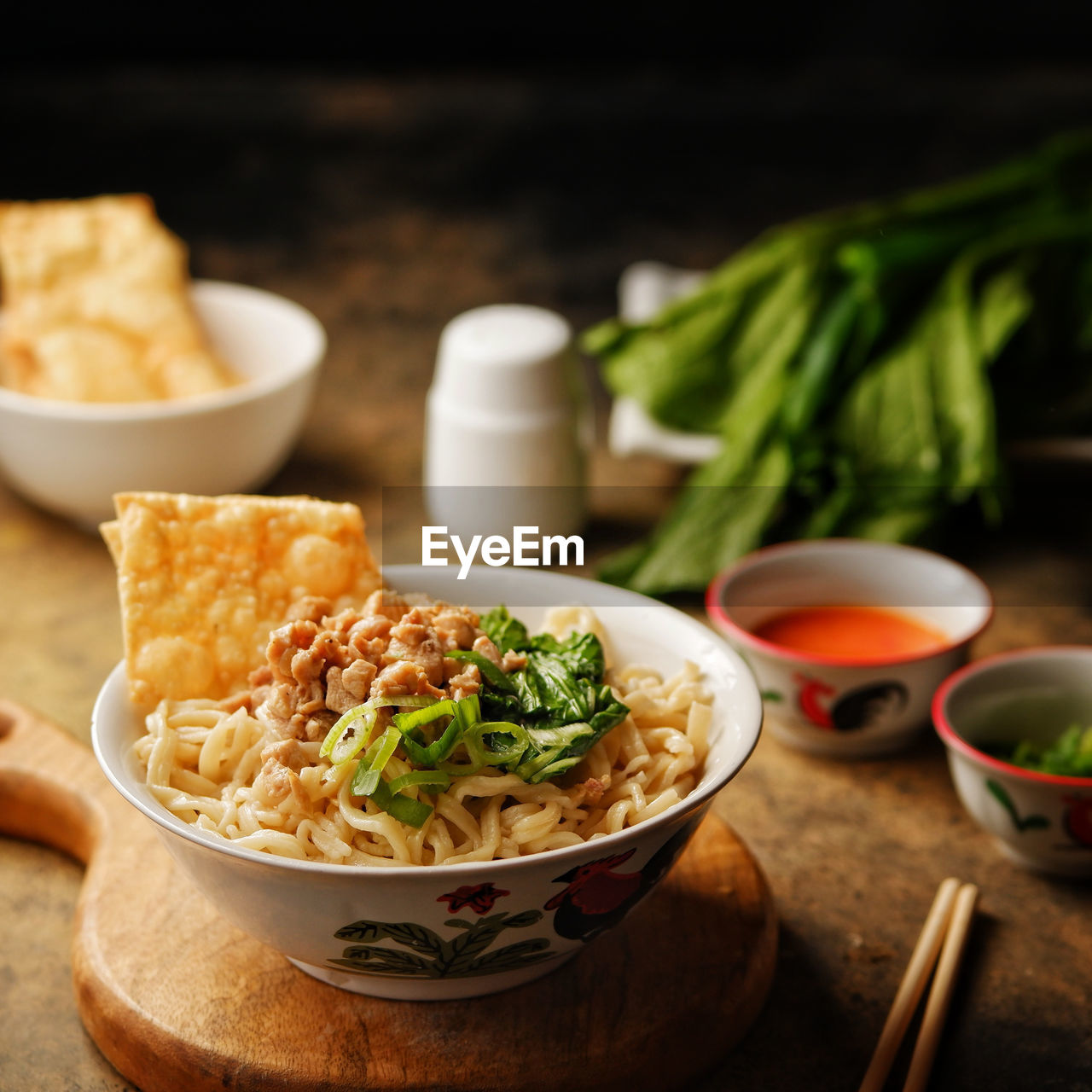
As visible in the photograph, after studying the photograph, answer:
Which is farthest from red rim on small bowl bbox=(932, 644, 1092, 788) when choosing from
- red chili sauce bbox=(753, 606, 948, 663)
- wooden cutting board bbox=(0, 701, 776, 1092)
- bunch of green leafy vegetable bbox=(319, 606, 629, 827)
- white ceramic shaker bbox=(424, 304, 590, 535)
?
white ceramic shaker bbox=(424, 304, 590, 535)

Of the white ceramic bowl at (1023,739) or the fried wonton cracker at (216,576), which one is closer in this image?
the fried wonton cracker at (216,576)

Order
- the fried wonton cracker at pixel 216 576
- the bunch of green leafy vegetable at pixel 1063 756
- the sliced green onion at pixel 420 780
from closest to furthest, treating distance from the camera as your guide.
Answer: the sliced green onion at pixel 420 780, the fried wonton cracker at pixel 216 576, the bunch of green leafy vegetable at pixel 1063 756

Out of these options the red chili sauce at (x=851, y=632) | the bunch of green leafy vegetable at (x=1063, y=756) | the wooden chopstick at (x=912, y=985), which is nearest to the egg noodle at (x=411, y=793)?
the wooden chopstick at (x=912, y=985)

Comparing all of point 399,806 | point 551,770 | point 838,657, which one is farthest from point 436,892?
point 838,657

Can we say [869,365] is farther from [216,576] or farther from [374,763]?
[374,763]

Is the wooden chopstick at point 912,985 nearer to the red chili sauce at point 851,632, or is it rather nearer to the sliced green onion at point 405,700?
the red chili sauce at point 851,632
